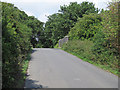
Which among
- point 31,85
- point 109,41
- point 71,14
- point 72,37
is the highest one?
point 71,14

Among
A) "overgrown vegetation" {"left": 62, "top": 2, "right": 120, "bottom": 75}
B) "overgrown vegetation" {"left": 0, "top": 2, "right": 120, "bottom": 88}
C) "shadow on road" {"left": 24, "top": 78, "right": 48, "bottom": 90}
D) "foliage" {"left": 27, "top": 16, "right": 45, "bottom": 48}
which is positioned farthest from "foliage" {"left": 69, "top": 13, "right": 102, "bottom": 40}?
"foliage" {"left": 27, "top": 16, "right": 45, "bottom": 48}

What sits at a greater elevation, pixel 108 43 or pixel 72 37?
pixel 72 37

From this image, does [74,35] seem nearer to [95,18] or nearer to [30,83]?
[95,18]

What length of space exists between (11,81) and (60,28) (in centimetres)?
3553

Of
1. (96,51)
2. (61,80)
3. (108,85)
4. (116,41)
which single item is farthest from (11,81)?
Result: (96,51)

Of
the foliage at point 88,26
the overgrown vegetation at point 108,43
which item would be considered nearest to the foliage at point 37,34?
the foliage at point 88,26

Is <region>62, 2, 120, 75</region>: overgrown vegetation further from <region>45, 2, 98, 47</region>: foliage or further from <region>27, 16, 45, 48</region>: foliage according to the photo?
<region>27, 16, 45, 48</region>: foliage

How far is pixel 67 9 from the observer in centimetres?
4075

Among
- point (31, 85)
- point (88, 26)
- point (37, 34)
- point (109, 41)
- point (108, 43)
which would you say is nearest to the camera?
point (31, 85)

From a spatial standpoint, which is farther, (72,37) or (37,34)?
(37,34)

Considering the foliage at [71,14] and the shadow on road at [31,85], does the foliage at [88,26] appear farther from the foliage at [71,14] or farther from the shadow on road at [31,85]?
the shadow on road at [31,85]

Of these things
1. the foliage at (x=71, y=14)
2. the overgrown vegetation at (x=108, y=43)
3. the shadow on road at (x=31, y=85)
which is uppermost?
the foliage at (x=71, y=14)

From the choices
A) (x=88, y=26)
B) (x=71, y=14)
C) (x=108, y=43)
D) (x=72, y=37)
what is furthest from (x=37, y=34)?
(x=108, y=43)

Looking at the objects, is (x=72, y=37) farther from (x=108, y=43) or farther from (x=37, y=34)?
(x=37, y=34)
